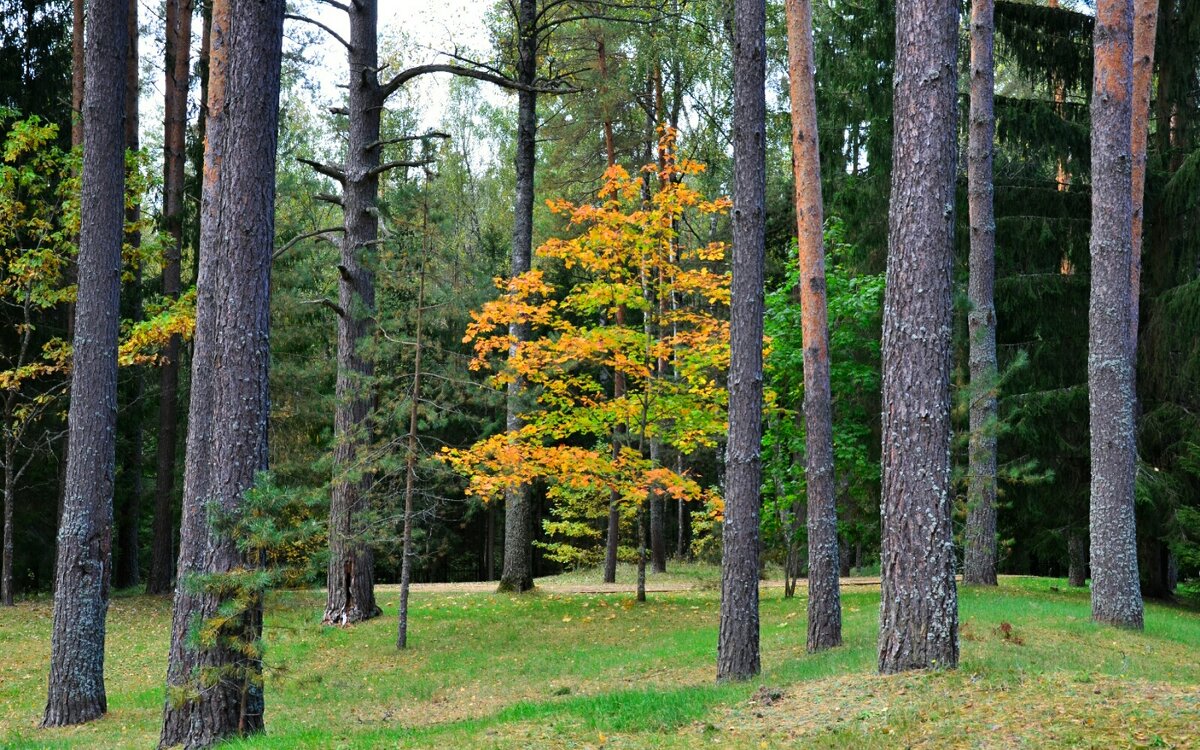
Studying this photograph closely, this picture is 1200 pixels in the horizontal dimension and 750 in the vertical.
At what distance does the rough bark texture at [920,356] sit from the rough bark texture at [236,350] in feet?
16.1

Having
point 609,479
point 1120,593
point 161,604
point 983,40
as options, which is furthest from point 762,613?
point 161,604

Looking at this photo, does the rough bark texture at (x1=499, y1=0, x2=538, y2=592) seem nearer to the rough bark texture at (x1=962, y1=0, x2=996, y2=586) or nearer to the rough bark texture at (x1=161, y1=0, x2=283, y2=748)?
the rough bark texture at (x1=962, y1=0, x2=996, y2=586)

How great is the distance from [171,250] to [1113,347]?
17200 mm

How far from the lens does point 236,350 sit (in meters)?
7.68

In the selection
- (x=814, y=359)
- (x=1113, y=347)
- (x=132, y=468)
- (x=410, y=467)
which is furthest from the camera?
(x=132, y=468)

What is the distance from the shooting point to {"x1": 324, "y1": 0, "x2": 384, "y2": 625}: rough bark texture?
48.1 ft

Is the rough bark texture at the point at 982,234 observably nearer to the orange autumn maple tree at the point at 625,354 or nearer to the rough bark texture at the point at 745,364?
the orange autumn maple tree at the point at 625,354

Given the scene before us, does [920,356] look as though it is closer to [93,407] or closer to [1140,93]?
[93,407]

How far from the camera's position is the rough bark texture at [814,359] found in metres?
11.3

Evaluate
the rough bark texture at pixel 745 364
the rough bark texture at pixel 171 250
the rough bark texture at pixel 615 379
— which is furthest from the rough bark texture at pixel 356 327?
the rough bark texture at pixel 745 364

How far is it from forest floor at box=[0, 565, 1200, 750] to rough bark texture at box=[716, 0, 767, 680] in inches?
22.4

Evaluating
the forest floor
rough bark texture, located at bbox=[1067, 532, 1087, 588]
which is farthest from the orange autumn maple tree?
rough bark texture, located at bbox=[1067, 532, 1087, 588]

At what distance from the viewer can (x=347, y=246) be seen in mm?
15570

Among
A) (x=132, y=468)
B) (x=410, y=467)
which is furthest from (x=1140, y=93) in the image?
(x=132, y=468)
